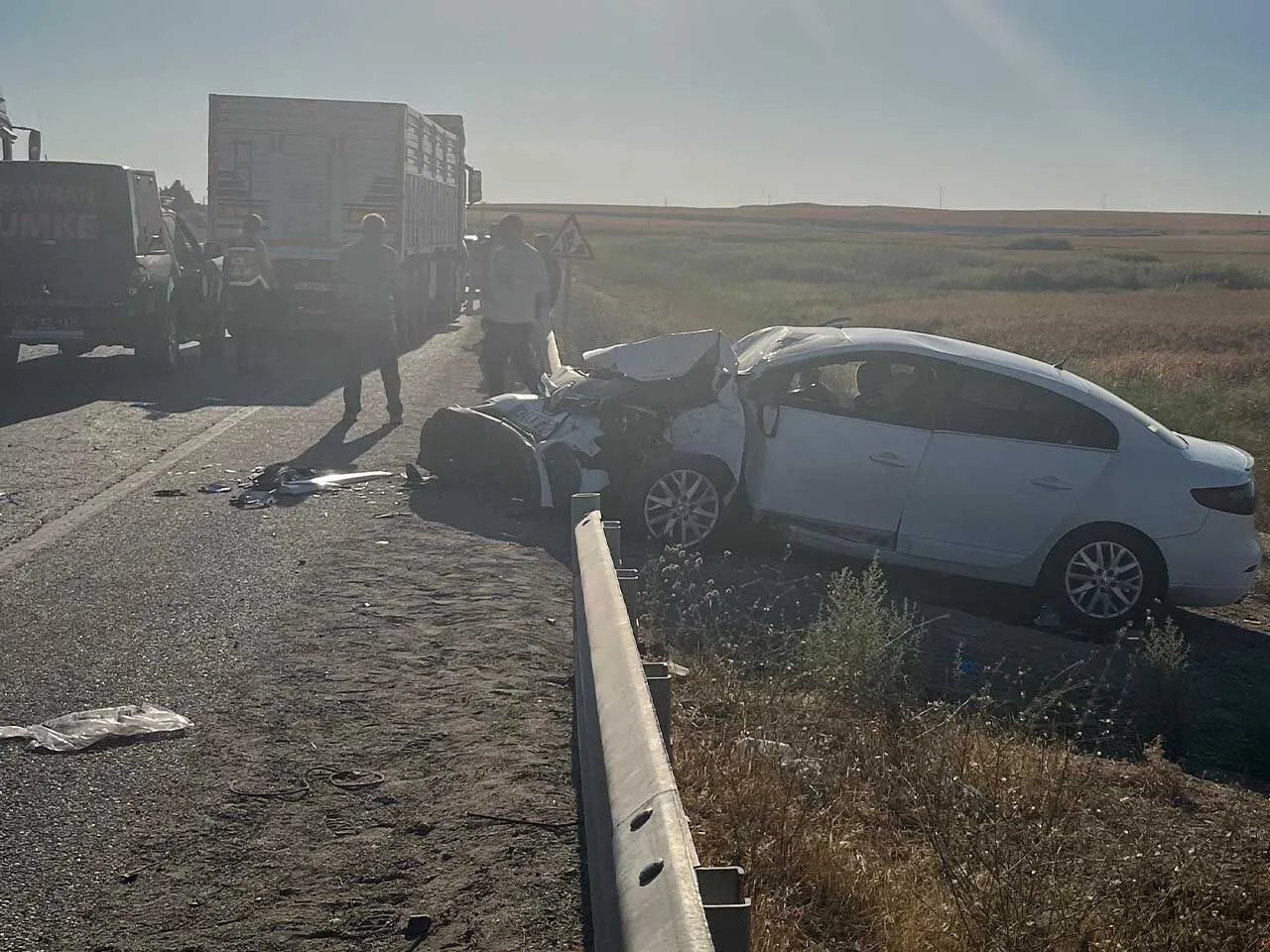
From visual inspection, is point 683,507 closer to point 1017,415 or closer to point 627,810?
point 1017,415

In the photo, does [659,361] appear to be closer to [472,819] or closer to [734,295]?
[472,819]

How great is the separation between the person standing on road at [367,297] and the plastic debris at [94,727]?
363 inches

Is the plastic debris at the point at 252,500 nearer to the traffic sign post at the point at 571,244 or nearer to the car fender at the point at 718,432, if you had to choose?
the car fender at the point at 718,432

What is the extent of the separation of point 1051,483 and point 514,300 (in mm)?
7796

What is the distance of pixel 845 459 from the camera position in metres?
9.53

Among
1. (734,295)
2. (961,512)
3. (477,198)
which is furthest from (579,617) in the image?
(734,295)

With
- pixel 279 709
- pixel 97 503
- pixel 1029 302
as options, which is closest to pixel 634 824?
pixel 279 709

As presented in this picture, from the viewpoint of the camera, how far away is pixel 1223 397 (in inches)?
863

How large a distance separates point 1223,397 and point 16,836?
66.4ft

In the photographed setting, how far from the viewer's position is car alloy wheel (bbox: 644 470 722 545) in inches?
385

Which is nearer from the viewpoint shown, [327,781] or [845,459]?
[327,781]

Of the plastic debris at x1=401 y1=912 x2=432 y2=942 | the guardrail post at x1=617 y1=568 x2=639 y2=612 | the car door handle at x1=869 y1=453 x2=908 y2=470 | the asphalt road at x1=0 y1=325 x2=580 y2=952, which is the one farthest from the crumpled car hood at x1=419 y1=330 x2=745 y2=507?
the plastic debris at x1=401 y1=912 x2=432 y2=942

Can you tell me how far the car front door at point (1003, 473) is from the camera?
30.8 feet

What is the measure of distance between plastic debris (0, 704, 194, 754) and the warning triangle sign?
18.3 metres
